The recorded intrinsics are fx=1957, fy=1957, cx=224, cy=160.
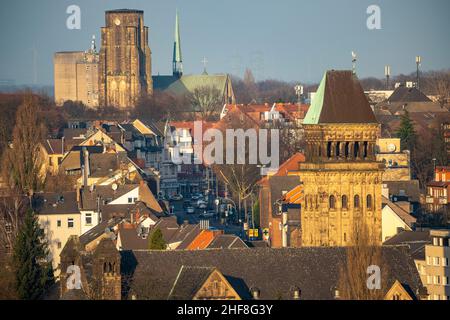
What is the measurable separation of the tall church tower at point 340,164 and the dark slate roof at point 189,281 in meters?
14.3

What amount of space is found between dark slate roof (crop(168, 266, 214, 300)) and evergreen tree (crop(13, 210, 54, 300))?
30.4ft

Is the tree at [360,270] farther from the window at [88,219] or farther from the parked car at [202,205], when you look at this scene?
the parked car at [202,205]

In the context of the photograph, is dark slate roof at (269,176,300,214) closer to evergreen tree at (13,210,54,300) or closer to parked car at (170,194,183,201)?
evergreen tree at (13,210,54,300)

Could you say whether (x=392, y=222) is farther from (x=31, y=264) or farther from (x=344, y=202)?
(x=31, y=264)

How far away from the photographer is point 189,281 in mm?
60750

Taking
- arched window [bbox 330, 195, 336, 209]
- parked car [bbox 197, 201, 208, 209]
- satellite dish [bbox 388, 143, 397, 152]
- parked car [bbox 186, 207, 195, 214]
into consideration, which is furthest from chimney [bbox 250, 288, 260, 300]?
satellite dish [bbox 388, 143, 397, 152]

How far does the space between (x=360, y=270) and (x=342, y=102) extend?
14.4 meters

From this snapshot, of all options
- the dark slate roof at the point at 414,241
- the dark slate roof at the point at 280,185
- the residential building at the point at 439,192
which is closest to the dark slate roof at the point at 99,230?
the dark slate roof at the point at 280,185

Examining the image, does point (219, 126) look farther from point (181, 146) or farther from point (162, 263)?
point (162, 263)

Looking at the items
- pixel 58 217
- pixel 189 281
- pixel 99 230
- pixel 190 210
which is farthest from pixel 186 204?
pixel 189 281

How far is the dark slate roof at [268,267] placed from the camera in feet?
206

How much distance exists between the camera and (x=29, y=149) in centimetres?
12400

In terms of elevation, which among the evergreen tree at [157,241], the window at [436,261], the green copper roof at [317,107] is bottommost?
the window at [436,261]
